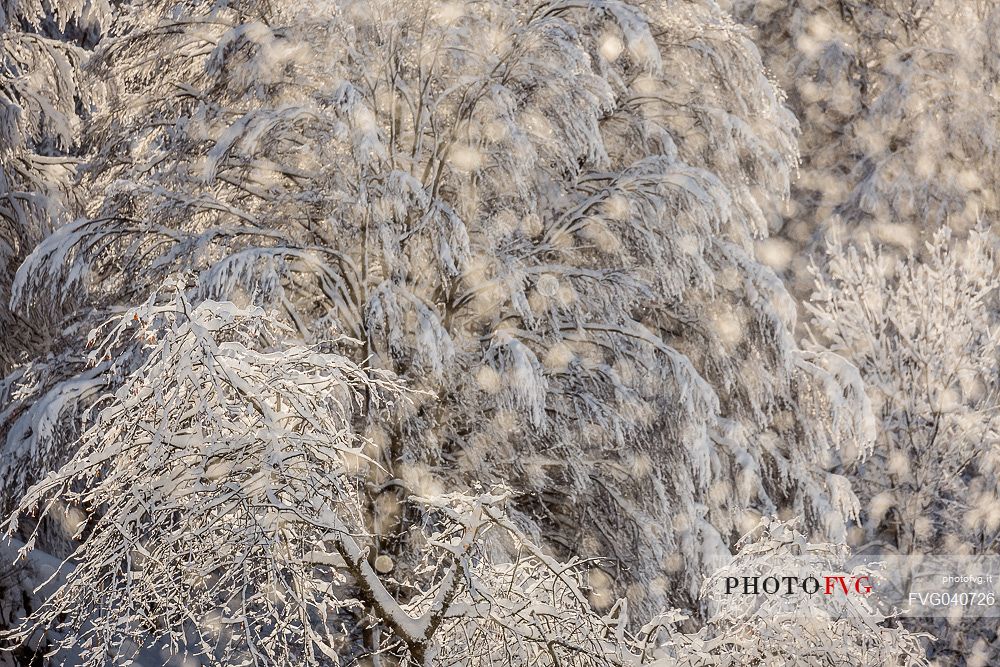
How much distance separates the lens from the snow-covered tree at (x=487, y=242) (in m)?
7.12

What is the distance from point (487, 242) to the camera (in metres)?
7.92

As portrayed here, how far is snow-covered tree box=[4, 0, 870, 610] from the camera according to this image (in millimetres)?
7117

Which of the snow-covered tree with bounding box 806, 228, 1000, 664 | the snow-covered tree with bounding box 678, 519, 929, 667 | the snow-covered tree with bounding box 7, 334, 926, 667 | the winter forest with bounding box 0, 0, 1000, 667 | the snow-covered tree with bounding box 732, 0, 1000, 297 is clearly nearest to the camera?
the snow-covered tree with bounding box 7, 334, 926, 667

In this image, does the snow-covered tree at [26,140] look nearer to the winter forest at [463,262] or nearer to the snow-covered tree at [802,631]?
the winter forest at [463,262]

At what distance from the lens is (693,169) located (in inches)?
306

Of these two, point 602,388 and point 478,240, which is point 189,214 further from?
point 602,388

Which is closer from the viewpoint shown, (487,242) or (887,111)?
(487,242)

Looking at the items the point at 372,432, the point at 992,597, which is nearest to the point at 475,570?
the point at 372,432

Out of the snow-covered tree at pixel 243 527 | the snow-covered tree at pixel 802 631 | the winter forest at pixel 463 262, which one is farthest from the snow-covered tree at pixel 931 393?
the snow-covered tree at pixel 243 527

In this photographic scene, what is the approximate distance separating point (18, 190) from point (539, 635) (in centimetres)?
874

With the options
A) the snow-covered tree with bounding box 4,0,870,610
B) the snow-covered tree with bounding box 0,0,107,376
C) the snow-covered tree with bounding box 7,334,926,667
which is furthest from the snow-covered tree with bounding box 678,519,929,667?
the snow-covered tree with bounding box 0,0,107,376

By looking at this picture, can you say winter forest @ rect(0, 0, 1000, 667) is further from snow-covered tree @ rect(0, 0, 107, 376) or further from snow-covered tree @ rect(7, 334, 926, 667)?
snow-covered tree @ rect(7, 334, 926, 667)

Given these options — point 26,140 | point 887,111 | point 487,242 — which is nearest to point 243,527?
→ point 487,242

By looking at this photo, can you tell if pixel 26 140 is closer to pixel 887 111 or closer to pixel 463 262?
pixel 463 262
